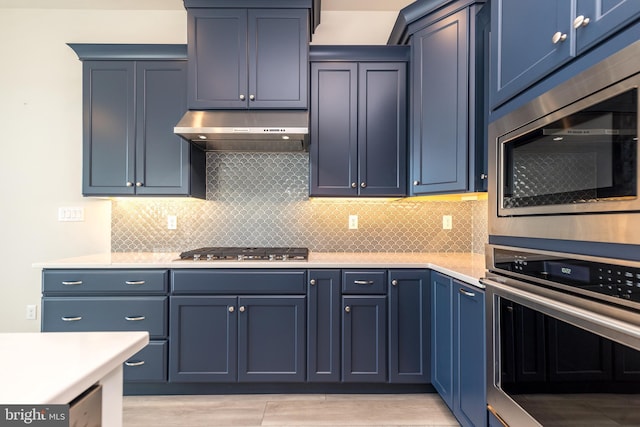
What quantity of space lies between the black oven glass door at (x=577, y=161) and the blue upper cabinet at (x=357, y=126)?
127cm

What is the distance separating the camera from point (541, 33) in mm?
1040

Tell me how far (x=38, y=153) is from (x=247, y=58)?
193cm

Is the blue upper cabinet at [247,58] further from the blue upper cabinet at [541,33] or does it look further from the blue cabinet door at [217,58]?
the blue upper cabinet at [541,33]

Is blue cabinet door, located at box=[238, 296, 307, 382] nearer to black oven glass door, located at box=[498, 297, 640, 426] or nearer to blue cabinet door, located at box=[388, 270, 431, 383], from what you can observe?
blue cabinet door, located at box=[388, 270, 431, 383]

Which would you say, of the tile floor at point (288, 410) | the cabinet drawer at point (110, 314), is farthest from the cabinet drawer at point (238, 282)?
the tile floor at point (288, 410)

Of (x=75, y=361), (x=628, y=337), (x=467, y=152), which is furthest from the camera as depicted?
(x=467, y=152)

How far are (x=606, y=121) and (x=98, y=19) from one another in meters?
3.52

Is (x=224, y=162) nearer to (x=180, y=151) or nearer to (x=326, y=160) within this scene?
(x=180, y=151)

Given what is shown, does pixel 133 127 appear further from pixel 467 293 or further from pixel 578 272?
pixel 578 272

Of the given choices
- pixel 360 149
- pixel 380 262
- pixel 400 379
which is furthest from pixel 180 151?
pixel 400 379

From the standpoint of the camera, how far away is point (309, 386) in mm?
2182

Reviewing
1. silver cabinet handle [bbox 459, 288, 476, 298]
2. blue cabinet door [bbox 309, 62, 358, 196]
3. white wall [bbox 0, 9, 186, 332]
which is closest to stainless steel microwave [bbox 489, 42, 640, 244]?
silver cabinet handle [bbox 459, 288, 476, 298]

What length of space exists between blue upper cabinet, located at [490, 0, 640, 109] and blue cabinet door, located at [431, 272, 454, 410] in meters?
1.08

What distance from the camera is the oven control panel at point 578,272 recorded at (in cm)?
74
